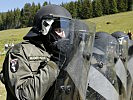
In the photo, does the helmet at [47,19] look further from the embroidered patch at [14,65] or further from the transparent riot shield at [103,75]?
the transparent riot shield at [103,75]

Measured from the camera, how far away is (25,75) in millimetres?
3113

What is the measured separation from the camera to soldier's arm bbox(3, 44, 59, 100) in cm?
297

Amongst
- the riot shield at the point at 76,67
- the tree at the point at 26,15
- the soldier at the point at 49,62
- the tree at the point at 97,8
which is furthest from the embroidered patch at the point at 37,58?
the tree at the point at 26,15

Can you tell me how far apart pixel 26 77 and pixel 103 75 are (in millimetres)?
941

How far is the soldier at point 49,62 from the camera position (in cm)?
296

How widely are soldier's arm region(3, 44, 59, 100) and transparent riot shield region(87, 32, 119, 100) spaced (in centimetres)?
56

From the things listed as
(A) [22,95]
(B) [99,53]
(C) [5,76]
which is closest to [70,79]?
(A) [22,95]

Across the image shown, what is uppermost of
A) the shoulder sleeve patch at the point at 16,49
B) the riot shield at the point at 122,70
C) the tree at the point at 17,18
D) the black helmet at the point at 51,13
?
the black helmet at the point at 51,13

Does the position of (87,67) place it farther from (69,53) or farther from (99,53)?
(99,53)

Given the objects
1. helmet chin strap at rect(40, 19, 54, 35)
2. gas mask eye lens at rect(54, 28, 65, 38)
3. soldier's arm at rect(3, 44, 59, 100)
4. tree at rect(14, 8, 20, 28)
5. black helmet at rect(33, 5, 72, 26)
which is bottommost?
tree at rect(14, 8, 20, 28)

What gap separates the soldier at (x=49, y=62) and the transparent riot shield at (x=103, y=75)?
0.47 m

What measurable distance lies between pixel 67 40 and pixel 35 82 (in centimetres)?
45

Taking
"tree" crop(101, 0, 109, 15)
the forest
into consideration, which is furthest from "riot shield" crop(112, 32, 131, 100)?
"tree" crop(101, 0, 109, 15)

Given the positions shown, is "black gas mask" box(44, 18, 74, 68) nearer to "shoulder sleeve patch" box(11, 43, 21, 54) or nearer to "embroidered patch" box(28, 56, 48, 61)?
"embroidered patch" box(28, 56, 48, 61)
